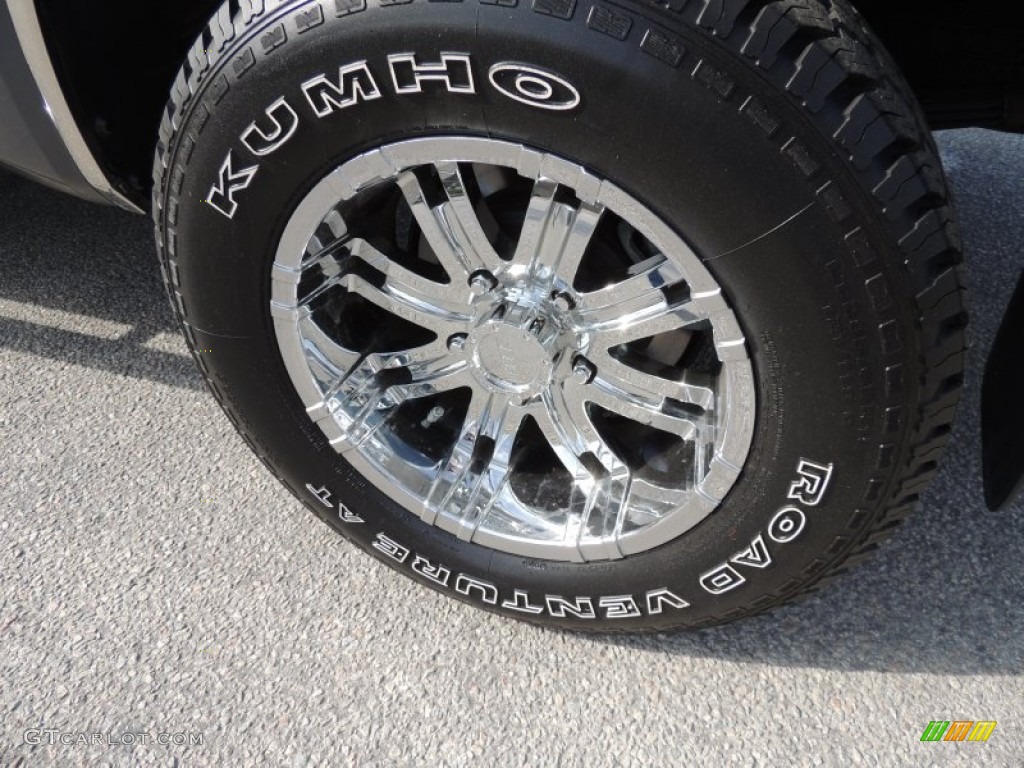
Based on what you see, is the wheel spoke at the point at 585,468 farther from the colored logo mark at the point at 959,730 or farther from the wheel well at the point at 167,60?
the wheel well at the point at 167,60

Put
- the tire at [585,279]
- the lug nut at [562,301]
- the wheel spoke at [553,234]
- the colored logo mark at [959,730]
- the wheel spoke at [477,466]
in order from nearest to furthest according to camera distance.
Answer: the tire at [585,279]
the wheel spoke at [553,234]
the lug nut at [562,301]
the colored logo mark at [959,730]
the wheel spoke at [477,466]

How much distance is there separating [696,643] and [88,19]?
1641mm

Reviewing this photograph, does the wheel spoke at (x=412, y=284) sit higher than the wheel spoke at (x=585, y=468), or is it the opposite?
the wheel spoke at (x=412, y=284)

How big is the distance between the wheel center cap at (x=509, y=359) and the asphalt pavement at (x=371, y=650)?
527 millimetres

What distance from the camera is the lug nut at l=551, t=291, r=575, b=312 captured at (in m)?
1.49

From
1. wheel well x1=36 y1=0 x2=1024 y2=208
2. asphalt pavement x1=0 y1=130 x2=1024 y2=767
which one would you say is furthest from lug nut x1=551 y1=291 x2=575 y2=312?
wheel well x1=36 y1=0 x2=1024 y2=208

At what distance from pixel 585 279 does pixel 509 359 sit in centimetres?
20

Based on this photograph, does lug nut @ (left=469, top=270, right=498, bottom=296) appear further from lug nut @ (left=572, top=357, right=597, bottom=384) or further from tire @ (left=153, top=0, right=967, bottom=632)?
lug nut @ (left=572, top=357, right=597, bottom=384)

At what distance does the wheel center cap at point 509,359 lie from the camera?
1548mm

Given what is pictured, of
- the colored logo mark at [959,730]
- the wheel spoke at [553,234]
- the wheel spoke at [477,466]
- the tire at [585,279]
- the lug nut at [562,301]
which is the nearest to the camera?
the tire at [585,279]

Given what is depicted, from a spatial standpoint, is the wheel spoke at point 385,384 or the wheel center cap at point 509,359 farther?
the wheel spoke at point 385,384

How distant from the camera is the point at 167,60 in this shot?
1.78m

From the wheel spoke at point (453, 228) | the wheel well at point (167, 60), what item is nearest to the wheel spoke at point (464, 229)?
the wheel spoke at point (453, 228)

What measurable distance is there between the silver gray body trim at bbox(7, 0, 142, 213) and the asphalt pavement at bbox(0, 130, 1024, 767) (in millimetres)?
720
